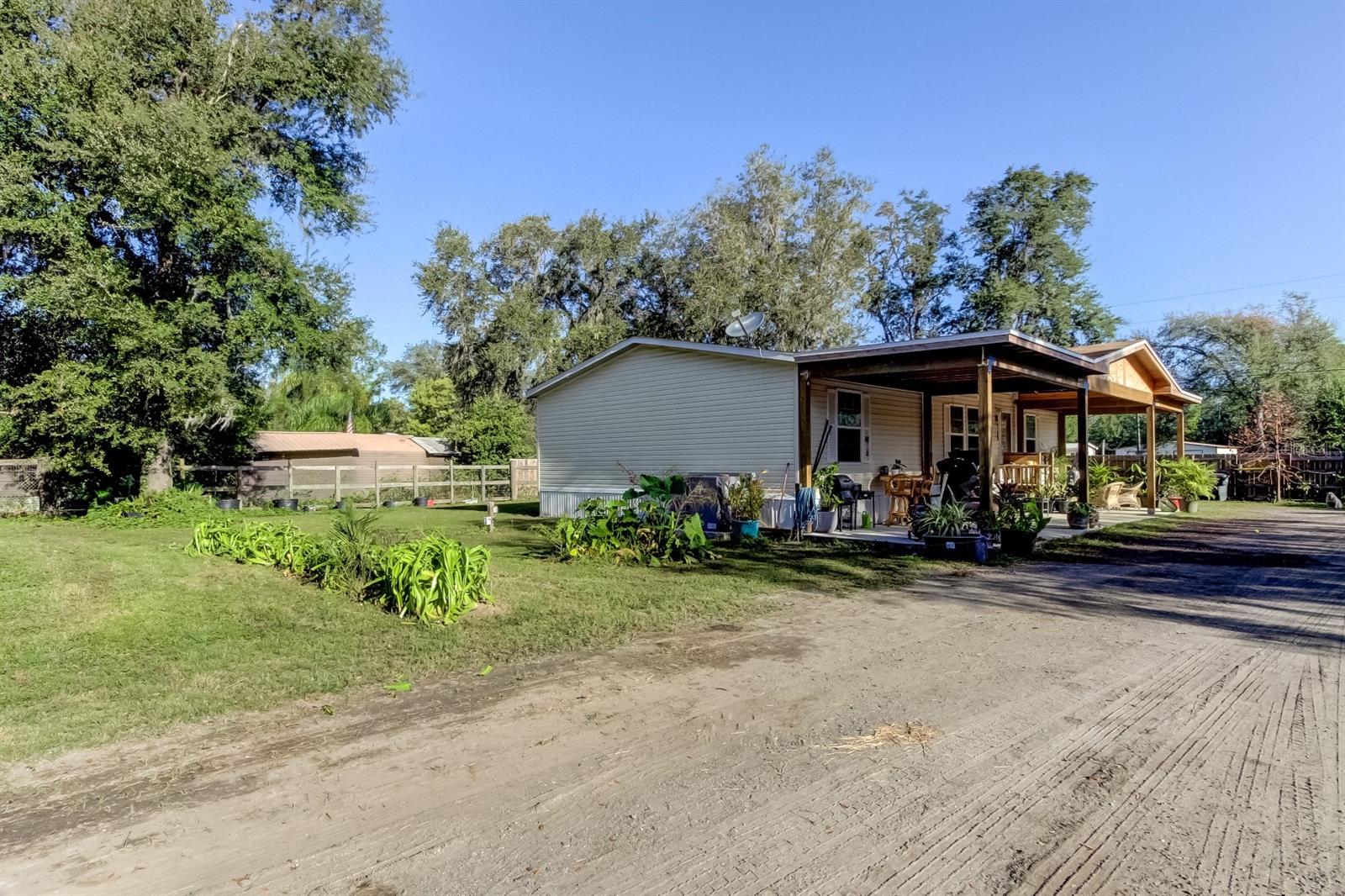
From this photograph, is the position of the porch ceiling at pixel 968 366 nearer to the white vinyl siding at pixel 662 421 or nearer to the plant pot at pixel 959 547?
the white vinyl siding at pixel 662 421

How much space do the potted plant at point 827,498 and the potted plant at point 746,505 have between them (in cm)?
103

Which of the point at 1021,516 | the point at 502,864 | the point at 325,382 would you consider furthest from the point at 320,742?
the point at 325,382

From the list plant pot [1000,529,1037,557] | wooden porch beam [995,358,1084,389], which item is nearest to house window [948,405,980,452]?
wooden porch beam [995,358,1084,389]

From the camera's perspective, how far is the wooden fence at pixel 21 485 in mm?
18750

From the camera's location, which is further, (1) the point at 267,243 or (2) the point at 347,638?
(1) the point at 267,243

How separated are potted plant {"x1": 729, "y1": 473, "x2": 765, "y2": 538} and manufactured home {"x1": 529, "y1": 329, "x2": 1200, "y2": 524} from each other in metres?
0.65

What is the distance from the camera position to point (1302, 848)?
2666 millimetres

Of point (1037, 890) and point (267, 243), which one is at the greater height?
point (267, 243)

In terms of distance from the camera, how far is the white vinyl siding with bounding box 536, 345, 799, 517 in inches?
539

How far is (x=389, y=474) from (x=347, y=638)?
24111 mm

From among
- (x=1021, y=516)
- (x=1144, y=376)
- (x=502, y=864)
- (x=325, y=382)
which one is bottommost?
(x=502, y=864)

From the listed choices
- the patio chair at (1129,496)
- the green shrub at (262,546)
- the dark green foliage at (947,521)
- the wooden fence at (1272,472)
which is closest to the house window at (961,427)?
the patio chair at (1129,496)

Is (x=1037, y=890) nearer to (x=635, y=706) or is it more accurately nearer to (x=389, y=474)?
→ (x=635, y=706)

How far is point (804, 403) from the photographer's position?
13.1m
